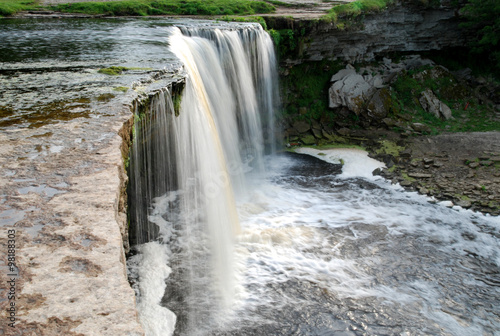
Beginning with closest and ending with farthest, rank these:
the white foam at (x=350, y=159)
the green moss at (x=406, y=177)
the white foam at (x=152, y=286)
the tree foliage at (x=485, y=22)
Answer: the white foam at (x=152, y=286), the green moss at (x=406, y=177), the white foam at (x=350, y=159), the tree foliage at (x=485, y=22)

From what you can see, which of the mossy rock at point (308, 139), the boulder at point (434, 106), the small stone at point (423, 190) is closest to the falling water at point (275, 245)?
the small stone at point (423, 190)

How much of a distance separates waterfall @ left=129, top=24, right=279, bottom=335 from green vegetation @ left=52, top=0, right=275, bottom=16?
479cm

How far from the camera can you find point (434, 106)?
14.3m

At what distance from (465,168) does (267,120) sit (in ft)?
20.2

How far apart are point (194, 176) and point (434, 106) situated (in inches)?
420

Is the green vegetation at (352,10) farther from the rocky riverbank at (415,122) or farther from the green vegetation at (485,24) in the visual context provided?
the green vegetation at (485,24)

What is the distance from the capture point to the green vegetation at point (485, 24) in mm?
Result: 13836

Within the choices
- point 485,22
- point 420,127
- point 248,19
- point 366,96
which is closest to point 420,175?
point 420,127

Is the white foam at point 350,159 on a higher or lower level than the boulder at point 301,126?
lower

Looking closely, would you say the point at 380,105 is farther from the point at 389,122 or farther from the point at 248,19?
the point at 248,19

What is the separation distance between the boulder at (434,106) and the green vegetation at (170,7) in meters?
6.78

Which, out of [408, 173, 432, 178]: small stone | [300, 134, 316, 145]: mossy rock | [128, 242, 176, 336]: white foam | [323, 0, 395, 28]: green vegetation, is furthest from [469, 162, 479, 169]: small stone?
[128, 242, 176, 336]: white foam

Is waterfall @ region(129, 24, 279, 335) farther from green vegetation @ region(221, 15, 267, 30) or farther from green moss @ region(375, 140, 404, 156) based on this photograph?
green moss @ region(375, 140, 404, 156)

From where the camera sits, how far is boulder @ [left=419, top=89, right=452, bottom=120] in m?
14.2
